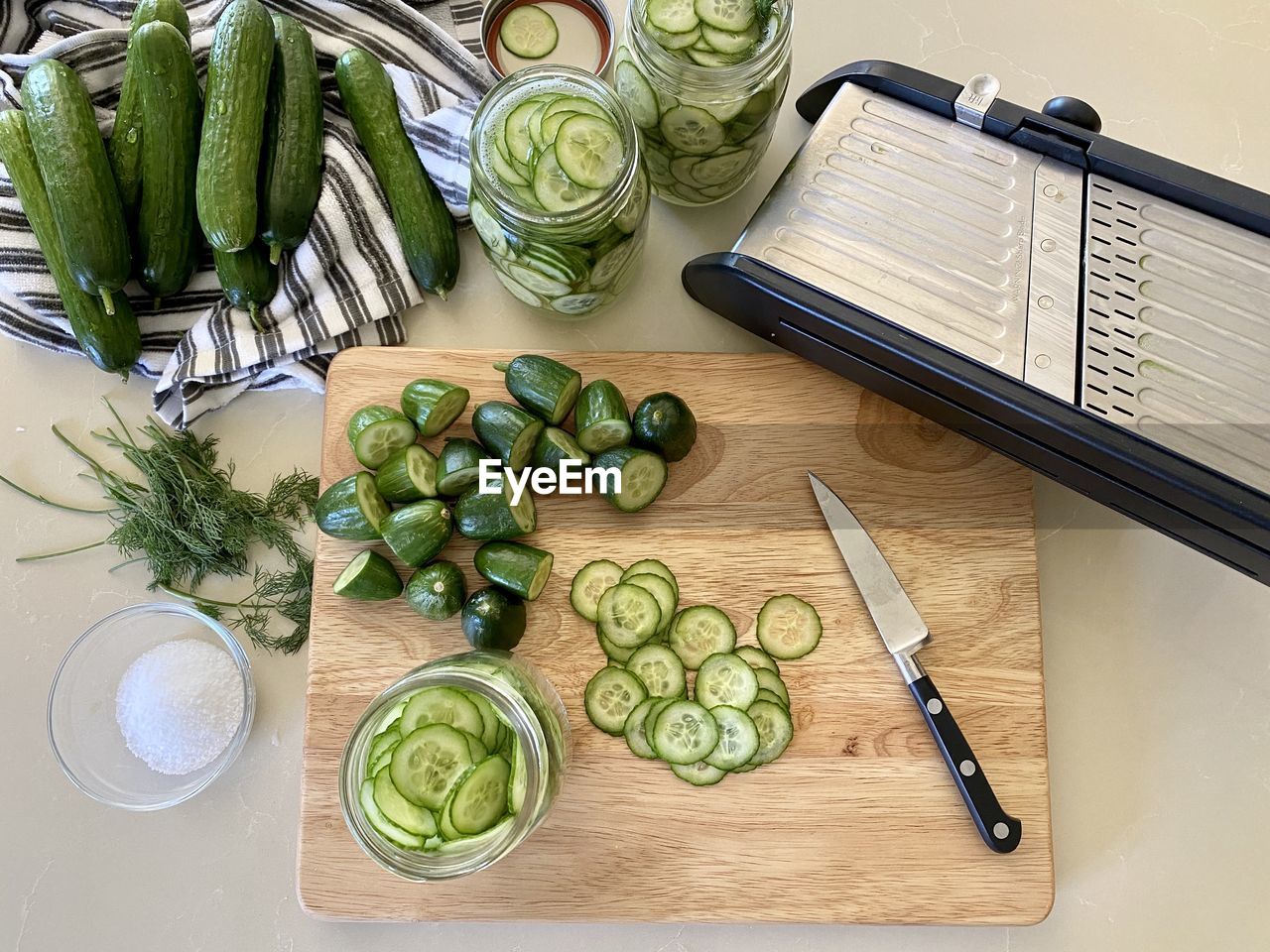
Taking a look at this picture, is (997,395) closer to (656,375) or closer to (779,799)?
(656,375)

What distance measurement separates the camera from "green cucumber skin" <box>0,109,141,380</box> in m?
1.51

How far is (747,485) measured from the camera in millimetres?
1517

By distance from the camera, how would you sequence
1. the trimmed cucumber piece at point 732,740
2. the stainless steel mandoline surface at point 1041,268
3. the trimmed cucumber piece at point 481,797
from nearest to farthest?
the trimmed cucumber piece at point 481,797 → the stainless steel mandoline surface at point 1041,268 → the trimmed cucumber piece at point 732,740

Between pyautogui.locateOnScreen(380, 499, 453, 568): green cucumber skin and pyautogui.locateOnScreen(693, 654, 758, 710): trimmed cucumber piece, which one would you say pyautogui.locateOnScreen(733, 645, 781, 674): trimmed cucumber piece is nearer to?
pyautogui.locateOnScreen(693, 654, 758, 710): trimmed cucumber piece

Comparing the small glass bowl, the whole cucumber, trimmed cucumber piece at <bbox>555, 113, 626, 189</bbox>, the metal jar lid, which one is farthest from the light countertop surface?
trimmed cucumber piece at <bbox>555, 113, 626, 189</bbox>

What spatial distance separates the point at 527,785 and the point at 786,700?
1.40 ft

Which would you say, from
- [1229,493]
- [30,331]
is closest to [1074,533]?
[1229,493]

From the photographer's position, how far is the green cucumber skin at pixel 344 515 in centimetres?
142

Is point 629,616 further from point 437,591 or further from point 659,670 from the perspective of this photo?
point 437,591

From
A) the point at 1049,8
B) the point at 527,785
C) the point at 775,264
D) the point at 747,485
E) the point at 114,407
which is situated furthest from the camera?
the point at 1049,8

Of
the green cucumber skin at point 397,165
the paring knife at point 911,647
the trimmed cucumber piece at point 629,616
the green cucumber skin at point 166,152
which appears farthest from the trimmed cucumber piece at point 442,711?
the green cucumber skin at point 166,152

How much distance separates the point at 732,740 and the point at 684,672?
4.9 inches

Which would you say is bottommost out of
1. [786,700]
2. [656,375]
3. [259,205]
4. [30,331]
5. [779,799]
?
[779,799]

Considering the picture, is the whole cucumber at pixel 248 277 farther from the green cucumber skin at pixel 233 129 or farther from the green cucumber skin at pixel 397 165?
the green cucumber skin at pixel 397 165
